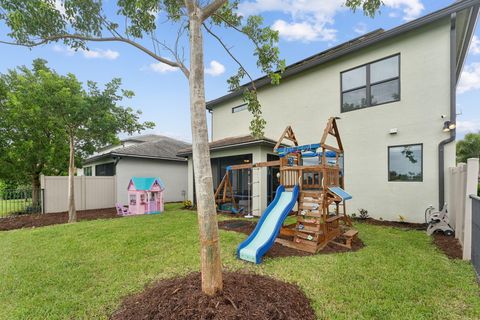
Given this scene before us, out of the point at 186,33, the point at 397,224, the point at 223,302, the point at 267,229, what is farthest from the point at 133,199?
the point at 397,224

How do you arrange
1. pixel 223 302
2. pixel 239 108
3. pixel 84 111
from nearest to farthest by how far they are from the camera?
pixel 223 302 → pixel 84 111 → pixel 239 108

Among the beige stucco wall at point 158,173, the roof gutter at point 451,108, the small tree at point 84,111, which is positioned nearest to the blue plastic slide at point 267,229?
the roof gutter at point 451,108

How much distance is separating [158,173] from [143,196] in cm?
476

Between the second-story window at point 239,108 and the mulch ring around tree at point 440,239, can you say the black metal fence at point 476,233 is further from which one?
the second-story window at point 239,108

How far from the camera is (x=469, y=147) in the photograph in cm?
2416

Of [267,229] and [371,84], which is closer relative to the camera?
[267,229]

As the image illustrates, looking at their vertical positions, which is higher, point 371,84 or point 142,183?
point 371,84

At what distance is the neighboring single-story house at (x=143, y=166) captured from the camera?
44.4ft

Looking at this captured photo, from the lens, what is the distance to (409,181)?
24.6 ft

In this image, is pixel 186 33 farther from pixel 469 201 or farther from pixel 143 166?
pixel 143 166

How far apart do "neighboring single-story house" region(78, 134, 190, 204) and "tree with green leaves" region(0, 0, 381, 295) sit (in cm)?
1022

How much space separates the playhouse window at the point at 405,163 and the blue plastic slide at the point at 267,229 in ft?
14.3

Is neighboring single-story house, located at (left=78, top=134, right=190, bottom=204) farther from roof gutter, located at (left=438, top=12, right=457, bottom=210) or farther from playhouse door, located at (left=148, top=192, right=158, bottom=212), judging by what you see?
roof gutter, located at (left=438, top=12, right=457, bottom=210)

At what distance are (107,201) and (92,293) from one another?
37.3 ft
